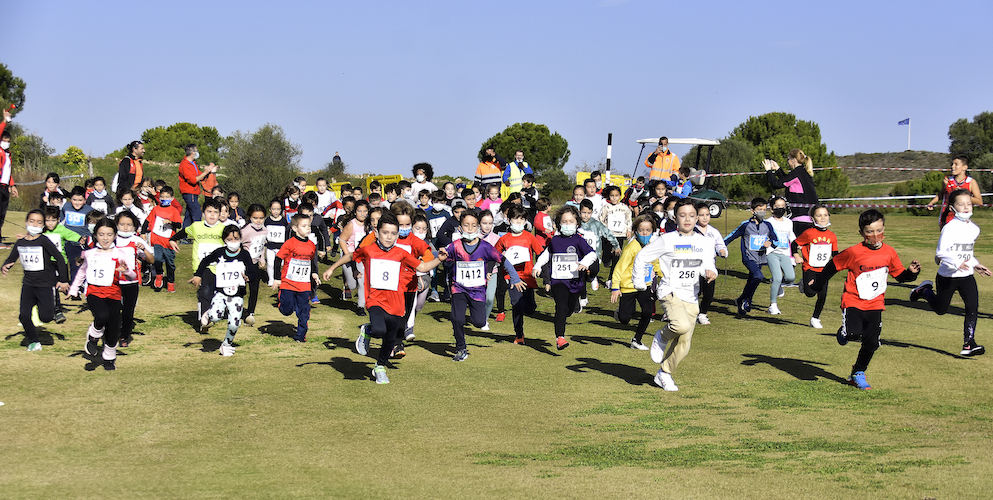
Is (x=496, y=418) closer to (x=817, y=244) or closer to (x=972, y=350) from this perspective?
(x=972, y=350)

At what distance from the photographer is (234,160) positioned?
39.2 meters

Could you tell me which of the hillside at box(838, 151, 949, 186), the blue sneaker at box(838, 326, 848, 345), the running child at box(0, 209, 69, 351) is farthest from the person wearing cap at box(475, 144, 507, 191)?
the hillside at box(838, 151, 949, 186)

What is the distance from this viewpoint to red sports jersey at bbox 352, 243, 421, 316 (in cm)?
→ 885

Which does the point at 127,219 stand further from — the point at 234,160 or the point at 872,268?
the point at 234,160

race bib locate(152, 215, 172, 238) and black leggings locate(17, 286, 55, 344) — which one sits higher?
race bib locate(152, 215, 172, 238)

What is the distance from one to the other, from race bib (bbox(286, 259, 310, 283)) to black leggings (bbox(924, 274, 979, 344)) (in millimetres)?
8088

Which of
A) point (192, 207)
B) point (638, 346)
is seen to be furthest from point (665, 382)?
point (192, 207)

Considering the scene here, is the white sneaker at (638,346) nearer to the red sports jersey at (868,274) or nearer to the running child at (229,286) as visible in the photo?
the red sports jersey at (868,274)

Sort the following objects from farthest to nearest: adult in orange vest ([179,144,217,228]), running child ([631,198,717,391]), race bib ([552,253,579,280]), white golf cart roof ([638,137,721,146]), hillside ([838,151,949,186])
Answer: hillside ([838,151,949,186])
white golf cart roof ([638,137,721,146])
adult in orange vest ([179,144,217,228])
race bib ([552,253,579,280])
running child ([631,198,717,391])

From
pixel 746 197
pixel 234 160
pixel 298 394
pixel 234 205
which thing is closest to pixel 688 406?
pixel 298 394

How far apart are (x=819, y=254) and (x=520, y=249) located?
462cm

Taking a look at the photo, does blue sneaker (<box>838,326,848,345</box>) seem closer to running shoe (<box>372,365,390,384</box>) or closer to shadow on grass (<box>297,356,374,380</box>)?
running shoe (<box>372,365,390,384</box>)

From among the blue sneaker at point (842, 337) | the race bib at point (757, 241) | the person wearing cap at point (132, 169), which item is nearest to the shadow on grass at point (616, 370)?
the blue sneaker at point (842, 337)

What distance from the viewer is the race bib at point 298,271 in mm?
11516
